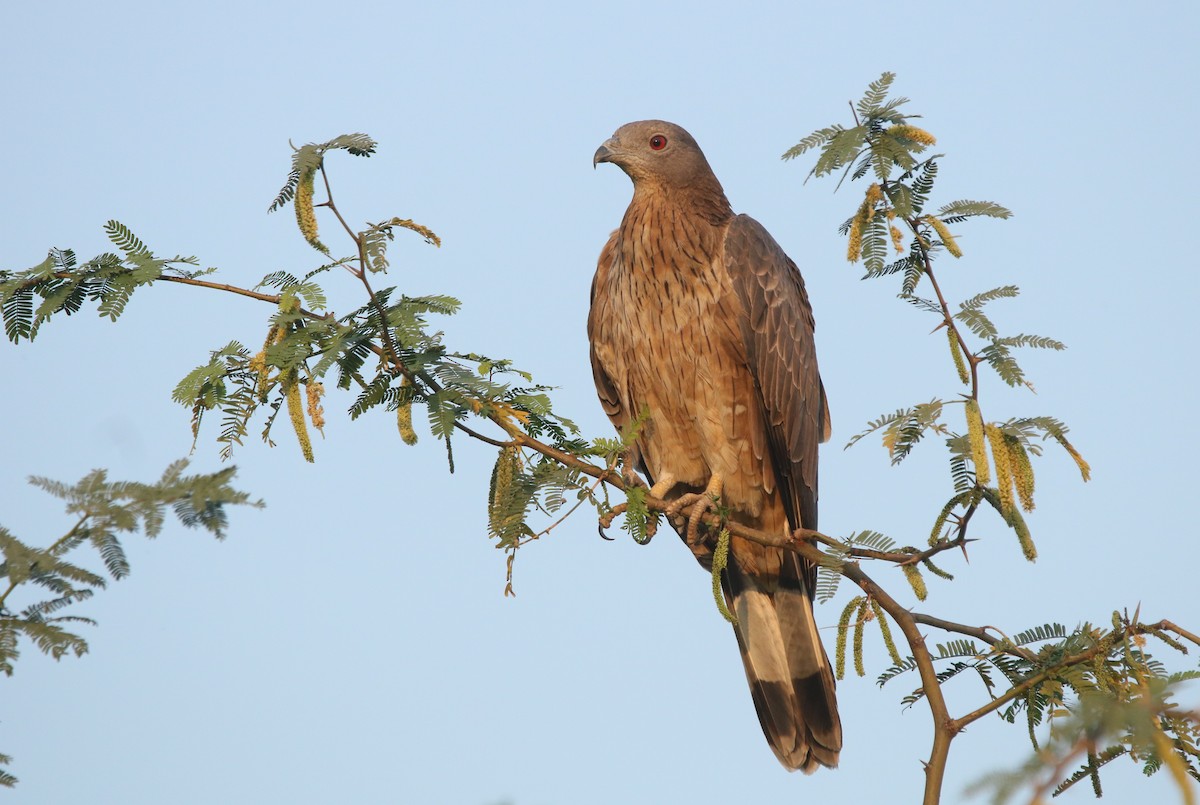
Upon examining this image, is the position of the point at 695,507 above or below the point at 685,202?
below

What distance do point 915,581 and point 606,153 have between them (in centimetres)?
342

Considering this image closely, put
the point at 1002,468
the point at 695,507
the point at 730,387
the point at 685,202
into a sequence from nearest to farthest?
the point at 1002,468, the point at 695,507, the point at 730,387, the point at 685,202

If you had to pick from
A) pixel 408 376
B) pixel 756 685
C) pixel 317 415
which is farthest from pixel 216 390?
pixel 756 685

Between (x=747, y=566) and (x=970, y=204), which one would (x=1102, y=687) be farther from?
(x=747, y=566)

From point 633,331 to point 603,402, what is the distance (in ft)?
2.32

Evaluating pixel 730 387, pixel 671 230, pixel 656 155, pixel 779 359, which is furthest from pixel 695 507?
pixel 656 155

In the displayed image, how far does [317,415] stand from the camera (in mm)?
4016

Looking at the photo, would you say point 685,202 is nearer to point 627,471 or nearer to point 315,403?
point 627,471

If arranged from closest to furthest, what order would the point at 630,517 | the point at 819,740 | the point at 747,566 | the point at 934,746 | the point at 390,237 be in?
the point at 934,746
the point at 390,237
the point at 630,517
the point at 819,740
the point at 747,566

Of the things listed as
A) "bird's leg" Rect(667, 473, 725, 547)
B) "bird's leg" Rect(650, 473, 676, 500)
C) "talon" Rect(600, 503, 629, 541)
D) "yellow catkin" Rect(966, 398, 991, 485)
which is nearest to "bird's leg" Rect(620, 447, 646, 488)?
"talon" Rect(600, 503, 629, 541)

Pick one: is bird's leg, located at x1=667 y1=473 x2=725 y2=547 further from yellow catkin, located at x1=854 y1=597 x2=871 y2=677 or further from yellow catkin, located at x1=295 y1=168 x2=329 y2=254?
yellow catkin, located at x1=295 y1=168 x2=329 y2=254

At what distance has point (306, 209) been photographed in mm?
3830

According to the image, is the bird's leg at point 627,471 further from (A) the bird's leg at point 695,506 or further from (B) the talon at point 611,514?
(A) the bird's leg at point 695,506

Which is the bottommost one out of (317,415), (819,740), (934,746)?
(934,746)
